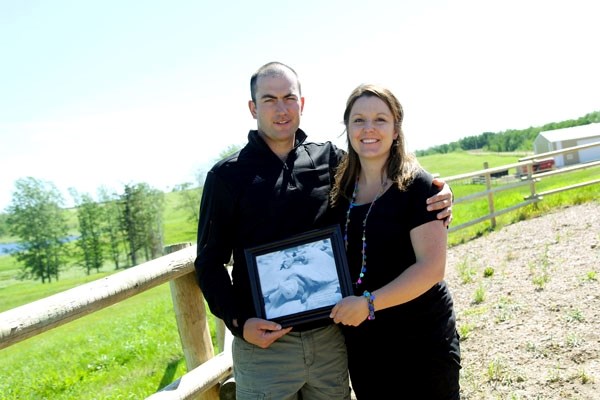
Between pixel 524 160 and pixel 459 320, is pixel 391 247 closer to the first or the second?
pixel 459 320

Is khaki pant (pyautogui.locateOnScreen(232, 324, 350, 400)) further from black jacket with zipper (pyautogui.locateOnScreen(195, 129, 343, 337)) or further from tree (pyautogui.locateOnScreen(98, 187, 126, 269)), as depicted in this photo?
tree (pyautogui.locateOnScreen(98, 187, 126, 269))

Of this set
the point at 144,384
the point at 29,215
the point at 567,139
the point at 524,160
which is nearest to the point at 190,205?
the point at 29,215

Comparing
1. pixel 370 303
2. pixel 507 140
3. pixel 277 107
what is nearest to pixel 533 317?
pixel 370 303

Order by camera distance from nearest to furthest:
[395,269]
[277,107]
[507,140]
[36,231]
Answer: [395,269] < [277,107] < [36,231] < [507,140]

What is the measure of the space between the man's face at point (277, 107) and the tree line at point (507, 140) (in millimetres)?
101439

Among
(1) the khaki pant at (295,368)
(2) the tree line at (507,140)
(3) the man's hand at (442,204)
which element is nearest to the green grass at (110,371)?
(1) the khaki pant at (295,368)

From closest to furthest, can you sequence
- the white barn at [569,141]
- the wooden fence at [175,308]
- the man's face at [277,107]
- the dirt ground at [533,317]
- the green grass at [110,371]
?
the wooden fence at [175,308]
the man's face at [277,107]
the dirt ground at [533,317]
the green grass at [110,371]
the white barn at [569,141]

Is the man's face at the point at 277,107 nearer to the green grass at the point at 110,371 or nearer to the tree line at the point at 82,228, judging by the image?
the green grass at the point at 110,371

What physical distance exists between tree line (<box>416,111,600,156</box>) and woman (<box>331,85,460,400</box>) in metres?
101

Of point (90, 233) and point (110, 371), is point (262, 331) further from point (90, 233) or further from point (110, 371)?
point (90, 233)

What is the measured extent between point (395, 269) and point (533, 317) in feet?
10.9

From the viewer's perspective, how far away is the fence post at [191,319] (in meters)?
3.07

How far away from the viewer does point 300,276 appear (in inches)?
89.5

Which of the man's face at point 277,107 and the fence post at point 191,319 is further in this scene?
the fence post at point 191,319
